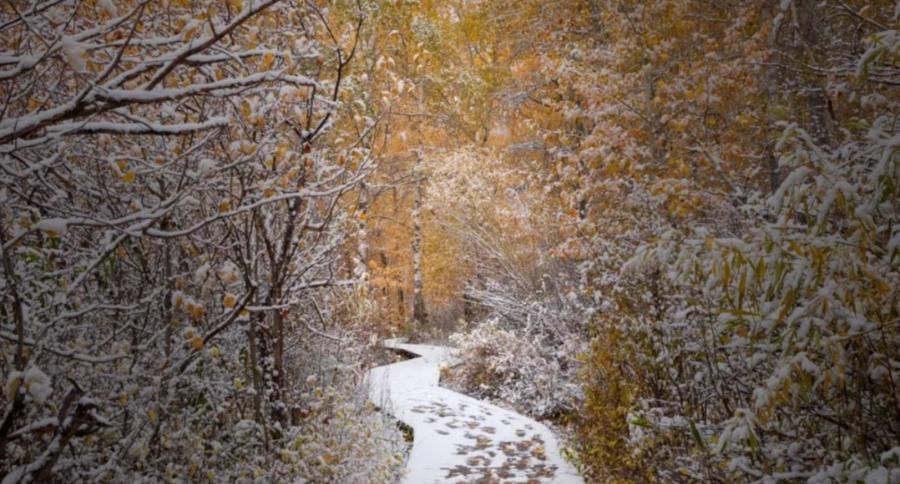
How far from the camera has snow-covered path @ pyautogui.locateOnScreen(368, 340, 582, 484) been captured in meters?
5.53

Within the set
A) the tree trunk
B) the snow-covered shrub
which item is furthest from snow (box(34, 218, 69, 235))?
the tree trunk

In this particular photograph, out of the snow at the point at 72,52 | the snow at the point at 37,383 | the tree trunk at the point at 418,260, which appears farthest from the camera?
the tree trunk at the point at 418,260

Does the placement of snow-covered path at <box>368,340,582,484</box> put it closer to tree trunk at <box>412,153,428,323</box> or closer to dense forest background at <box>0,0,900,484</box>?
dense forest background at <box>0,0,900,484</box>

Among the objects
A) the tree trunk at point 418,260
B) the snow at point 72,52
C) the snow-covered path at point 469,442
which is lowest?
the snow-covered path at point 469,442

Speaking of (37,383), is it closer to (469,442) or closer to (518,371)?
(469,442)

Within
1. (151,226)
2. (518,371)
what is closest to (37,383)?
(151,226)

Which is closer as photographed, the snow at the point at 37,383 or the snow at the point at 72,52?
the snow at the point at 72,52

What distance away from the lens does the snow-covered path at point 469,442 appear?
Result: 5.53 m

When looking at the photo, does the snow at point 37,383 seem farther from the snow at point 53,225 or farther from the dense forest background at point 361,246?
the snow at point 53,225

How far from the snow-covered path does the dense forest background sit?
38cm

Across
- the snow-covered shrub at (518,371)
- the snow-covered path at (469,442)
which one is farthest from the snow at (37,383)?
the snow-covered shrub at (518,371)

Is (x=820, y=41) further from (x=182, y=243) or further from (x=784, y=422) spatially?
(x=182, y=243)

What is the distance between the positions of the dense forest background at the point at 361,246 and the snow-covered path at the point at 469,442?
379 mm

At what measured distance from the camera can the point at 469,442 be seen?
666 centimetres
